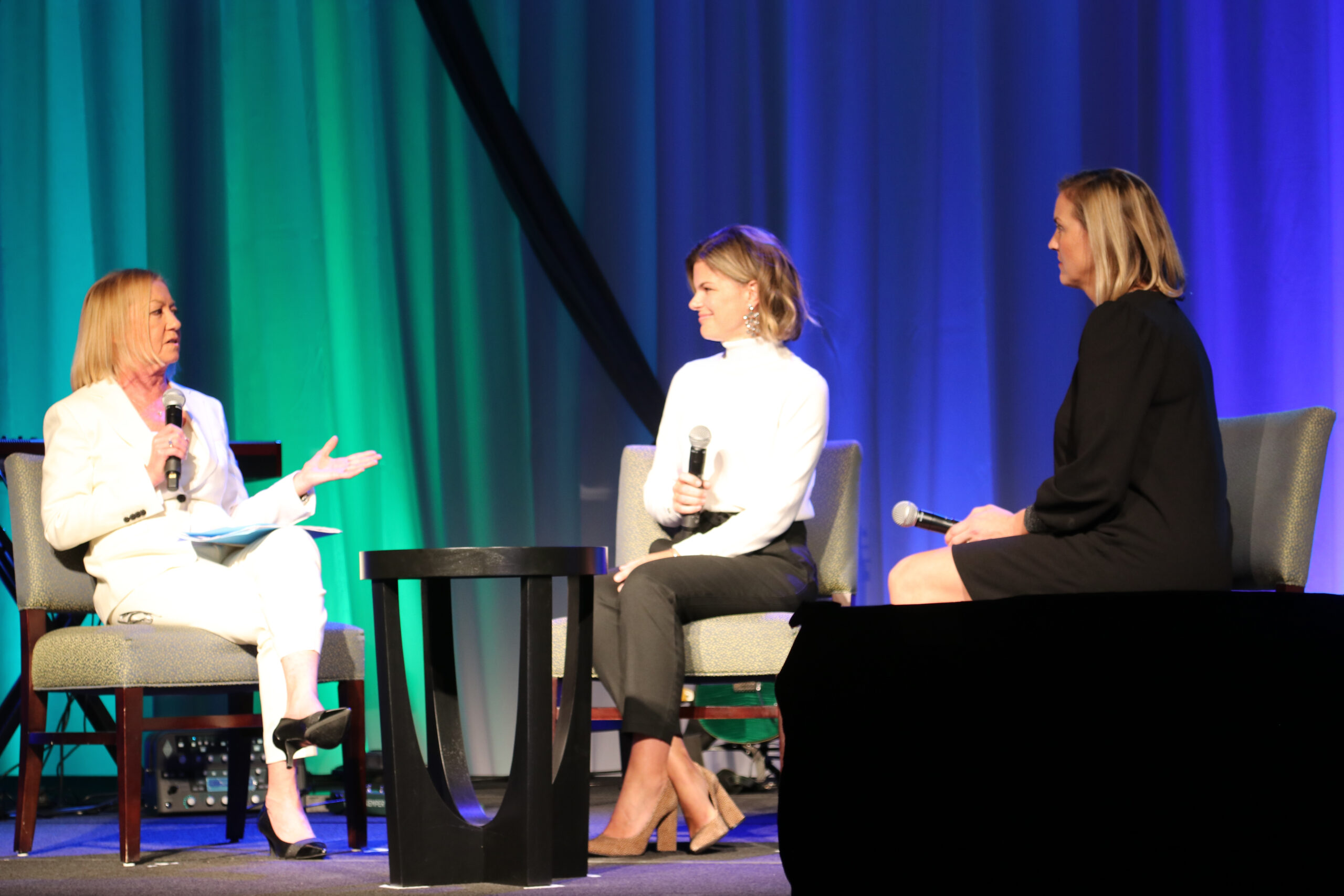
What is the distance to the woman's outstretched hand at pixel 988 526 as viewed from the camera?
2.20m

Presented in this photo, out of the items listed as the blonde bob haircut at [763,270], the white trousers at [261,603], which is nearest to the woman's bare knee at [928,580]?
the blonde bob haircut at [763,270]

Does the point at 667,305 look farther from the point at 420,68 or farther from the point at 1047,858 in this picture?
the point at 1047,858

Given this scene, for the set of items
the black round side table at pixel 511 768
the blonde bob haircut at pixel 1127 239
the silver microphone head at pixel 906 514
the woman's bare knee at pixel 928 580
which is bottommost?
the black round side table at pixel 511 768

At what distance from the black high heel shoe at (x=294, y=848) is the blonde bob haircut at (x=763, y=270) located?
4.64 feet

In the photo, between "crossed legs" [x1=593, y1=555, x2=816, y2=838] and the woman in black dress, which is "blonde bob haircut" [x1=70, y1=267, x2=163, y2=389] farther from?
the woman in black dress

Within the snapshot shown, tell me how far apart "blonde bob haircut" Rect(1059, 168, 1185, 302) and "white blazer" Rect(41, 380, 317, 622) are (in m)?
1.73

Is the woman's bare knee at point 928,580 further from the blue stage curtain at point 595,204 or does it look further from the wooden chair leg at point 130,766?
the blue stage curtain at point 595,204

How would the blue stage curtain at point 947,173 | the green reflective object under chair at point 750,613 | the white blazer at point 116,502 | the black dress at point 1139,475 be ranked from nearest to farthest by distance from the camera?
the black dress at point 1139,475
the green reflective object under chair at point 750,613
the white blazer at point 116,502
the blue stage curtain at point 947,173

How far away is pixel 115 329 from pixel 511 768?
1.46m

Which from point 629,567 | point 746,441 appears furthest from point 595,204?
point 629,567

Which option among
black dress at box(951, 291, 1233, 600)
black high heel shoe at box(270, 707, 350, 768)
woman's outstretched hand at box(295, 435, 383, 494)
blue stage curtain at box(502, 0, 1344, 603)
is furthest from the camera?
blue stage curtain at box(502, 0, 1344, 603)

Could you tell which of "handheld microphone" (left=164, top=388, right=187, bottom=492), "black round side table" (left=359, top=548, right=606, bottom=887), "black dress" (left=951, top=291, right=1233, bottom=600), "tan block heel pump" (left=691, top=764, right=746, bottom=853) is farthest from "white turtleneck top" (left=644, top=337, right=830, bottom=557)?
"handheld microphone" (left=164, top=388, right=187, bottom=492)

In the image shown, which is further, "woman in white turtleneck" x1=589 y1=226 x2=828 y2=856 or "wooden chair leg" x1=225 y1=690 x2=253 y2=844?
"wooden chair leg" x1=225 y1=690 x2=253 y2=844

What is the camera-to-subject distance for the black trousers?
8.02 ft
